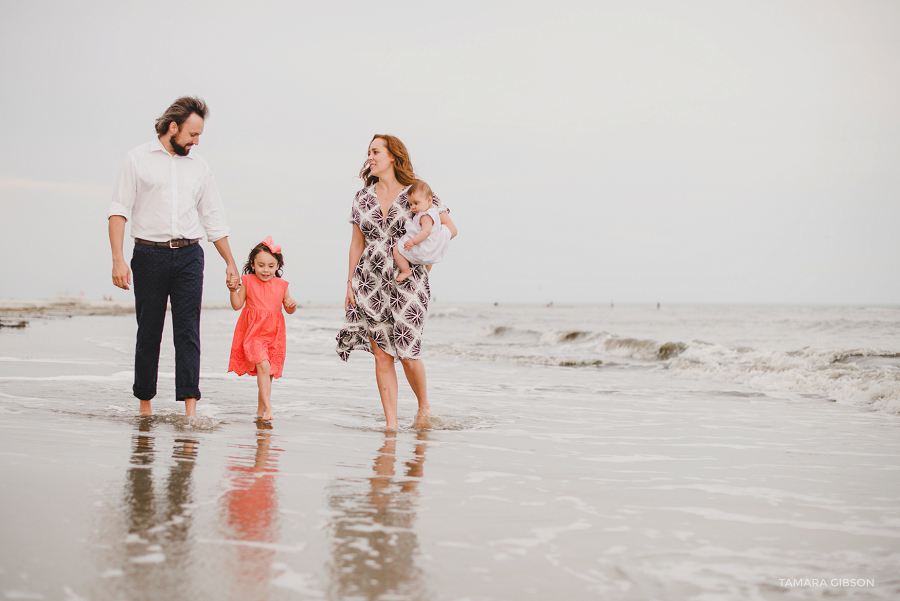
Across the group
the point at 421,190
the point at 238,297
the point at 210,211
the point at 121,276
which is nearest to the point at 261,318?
the point at 238,297

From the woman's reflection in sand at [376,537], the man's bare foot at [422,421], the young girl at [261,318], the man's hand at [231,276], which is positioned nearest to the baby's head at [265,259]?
the young girl at [261,318]

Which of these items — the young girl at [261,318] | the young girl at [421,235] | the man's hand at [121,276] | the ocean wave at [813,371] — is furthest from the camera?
the ocean wave at [813,371]

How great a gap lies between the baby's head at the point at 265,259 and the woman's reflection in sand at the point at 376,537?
2.31 metres

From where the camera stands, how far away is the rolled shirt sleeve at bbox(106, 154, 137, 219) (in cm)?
426

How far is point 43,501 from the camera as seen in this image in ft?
7.88

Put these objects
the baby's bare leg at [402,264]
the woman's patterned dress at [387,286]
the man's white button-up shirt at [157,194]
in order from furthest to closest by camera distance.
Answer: the woman's patterned dress at [387,286]
the baby's bare leg at [402,264]
the man's white button-up shirt at [157,194]

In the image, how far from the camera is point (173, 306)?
15.0 feet

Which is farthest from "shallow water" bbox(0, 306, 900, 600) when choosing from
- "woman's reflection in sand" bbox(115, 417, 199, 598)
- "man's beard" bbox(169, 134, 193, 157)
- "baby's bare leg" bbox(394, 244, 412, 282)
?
"man's beard" bbox(169, 134, 193, 157)

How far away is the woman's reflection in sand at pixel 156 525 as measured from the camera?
175 cm

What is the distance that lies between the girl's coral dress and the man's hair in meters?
1.25

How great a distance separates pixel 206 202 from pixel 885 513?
159 inches

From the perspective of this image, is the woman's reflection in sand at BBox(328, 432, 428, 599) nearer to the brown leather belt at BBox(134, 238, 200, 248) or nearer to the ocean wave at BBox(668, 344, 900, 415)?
the brown leather belt at BBox(134, 238, 200, 248)

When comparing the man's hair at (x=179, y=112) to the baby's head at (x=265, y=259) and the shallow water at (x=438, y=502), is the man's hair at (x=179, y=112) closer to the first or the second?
the baby's head at (x=265, y=259)

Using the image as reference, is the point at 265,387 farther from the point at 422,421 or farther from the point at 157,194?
the point at 157,194
